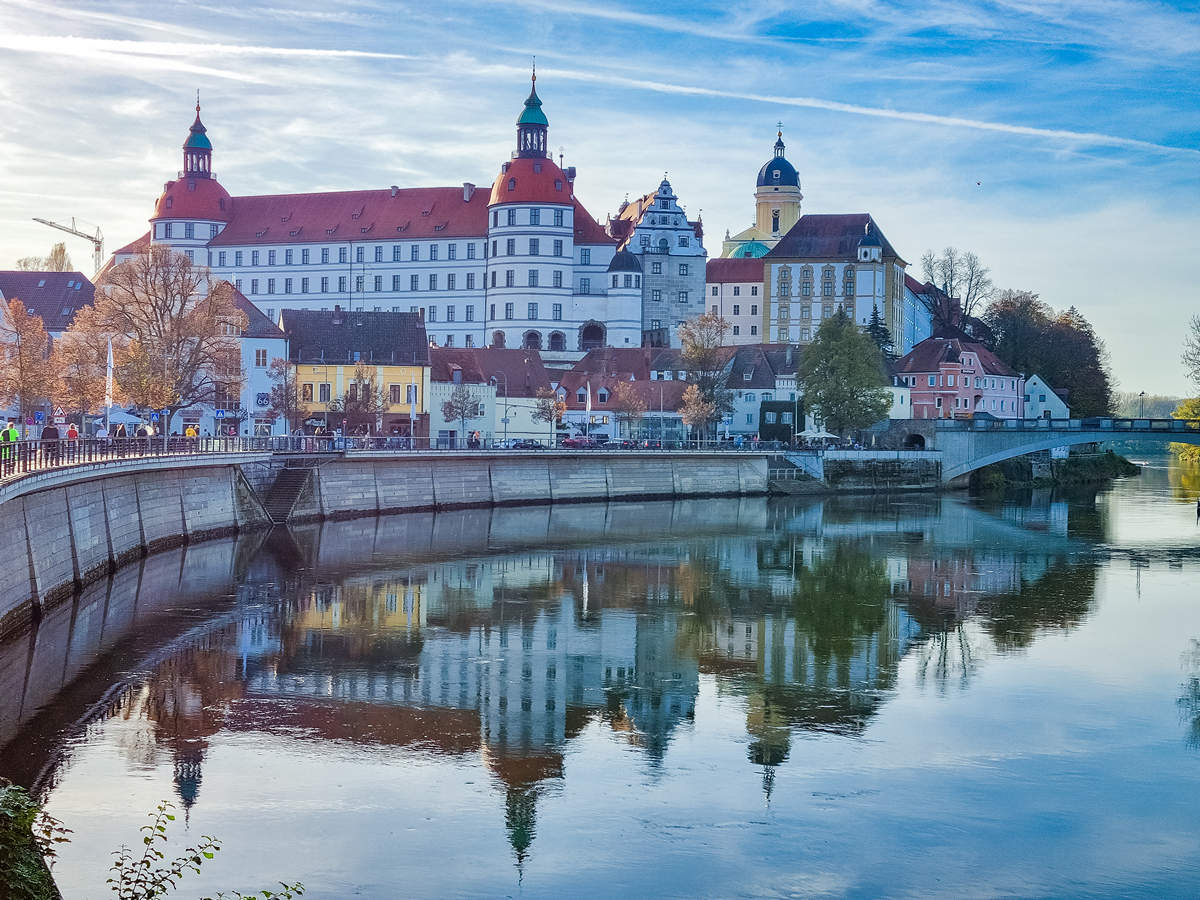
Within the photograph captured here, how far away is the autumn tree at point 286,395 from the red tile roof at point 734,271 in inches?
2366

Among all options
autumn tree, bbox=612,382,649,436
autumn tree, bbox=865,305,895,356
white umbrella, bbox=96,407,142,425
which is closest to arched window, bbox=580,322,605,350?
autumn tree, bbox=612,382,649,436

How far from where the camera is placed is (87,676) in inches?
1067

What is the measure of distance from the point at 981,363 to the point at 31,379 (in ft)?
234

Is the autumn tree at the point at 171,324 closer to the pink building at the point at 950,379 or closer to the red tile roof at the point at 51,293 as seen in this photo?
the red tile roof at the point at 51,293

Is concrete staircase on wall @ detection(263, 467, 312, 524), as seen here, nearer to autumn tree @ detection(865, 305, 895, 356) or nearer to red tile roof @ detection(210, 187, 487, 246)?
autumn tree @ detection(865, 305, 895, 356)

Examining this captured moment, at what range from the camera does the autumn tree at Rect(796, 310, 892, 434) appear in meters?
87.1

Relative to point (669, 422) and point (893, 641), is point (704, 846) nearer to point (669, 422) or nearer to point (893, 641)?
point (893, 641)

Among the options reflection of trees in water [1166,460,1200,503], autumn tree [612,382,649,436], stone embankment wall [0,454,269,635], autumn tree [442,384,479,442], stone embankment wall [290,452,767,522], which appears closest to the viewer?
stone embankment wall [0,454,269,635]

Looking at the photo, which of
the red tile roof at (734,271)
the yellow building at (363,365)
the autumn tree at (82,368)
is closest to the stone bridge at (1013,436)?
the yellow building at (363,365)

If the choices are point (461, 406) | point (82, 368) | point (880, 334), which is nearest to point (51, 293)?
point (461, 406)

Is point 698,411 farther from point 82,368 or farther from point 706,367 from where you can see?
point 82,368

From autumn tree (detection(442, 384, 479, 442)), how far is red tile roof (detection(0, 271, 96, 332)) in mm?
21594

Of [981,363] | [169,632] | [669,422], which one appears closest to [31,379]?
[169,632]

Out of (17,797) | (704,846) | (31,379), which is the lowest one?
(704,846)
